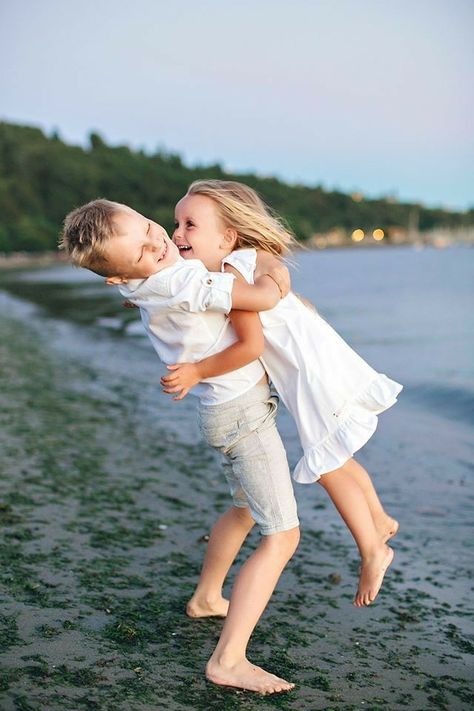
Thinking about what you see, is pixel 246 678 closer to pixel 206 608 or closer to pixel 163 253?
pixel 206 608

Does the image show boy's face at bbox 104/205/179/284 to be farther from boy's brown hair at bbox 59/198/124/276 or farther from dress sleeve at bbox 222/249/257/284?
dress sleeve at bbox 222/249/257/284

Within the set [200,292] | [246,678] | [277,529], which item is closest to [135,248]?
[200,292]

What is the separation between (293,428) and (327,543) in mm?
3060

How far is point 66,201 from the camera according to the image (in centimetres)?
11375

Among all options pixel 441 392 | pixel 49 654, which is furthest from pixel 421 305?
pixel 49 654

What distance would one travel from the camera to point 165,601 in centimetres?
361

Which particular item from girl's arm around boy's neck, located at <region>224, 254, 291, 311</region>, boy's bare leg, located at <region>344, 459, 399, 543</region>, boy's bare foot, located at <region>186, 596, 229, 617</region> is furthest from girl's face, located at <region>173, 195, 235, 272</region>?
boy's bare foot, located at <region>186, 596, 229, 617</region>

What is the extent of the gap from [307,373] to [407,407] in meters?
6.77

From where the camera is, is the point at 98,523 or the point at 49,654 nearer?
the point at 49,654

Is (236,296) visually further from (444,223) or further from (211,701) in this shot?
(444,223)

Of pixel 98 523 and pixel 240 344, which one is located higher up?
pixel 240 344

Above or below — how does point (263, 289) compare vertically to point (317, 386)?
above

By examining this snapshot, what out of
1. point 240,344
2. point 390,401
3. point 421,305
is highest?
point 240,344

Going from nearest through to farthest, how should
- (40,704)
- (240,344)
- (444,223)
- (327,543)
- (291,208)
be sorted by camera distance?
(40,704) → (240,344) → (327,543) → (291,208) → (444,223)
